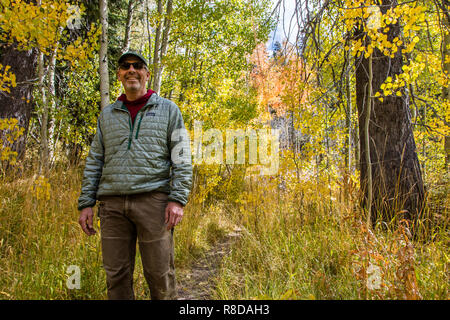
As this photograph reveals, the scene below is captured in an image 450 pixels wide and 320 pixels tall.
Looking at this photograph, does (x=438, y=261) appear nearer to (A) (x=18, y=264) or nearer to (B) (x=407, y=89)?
(B) (x=407, y=89)

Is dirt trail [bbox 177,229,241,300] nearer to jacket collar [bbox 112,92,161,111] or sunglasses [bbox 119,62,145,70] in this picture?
jacket collar [bbox 112,92,161,111]

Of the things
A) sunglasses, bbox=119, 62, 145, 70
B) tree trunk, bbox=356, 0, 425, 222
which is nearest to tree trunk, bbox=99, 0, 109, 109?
sunglasses, bbox=119, 62, 145, 70

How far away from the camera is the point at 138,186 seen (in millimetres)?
1557

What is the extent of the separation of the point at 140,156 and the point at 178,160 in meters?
0.25

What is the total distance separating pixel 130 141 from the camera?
165 centimetres

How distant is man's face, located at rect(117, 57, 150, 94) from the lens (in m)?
1.72

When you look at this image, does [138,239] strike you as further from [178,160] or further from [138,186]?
[178,160]

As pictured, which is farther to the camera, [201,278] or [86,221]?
[201,278]

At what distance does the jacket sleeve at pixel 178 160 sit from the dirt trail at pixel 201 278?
1.22 m

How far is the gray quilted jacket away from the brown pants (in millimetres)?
87

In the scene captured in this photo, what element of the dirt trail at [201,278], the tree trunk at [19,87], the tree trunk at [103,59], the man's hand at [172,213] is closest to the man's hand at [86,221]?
the man's hand at [172,213]

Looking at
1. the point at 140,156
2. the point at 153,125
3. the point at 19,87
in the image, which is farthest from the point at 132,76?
the point at 19,87

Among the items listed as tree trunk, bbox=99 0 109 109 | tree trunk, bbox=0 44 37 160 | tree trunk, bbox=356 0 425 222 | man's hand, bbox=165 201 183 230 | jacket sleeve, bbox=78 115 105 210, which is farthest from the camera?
tree trunk, bbox=0 44 37 160

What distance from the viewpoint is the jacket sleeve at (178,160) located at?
62.1 inches
